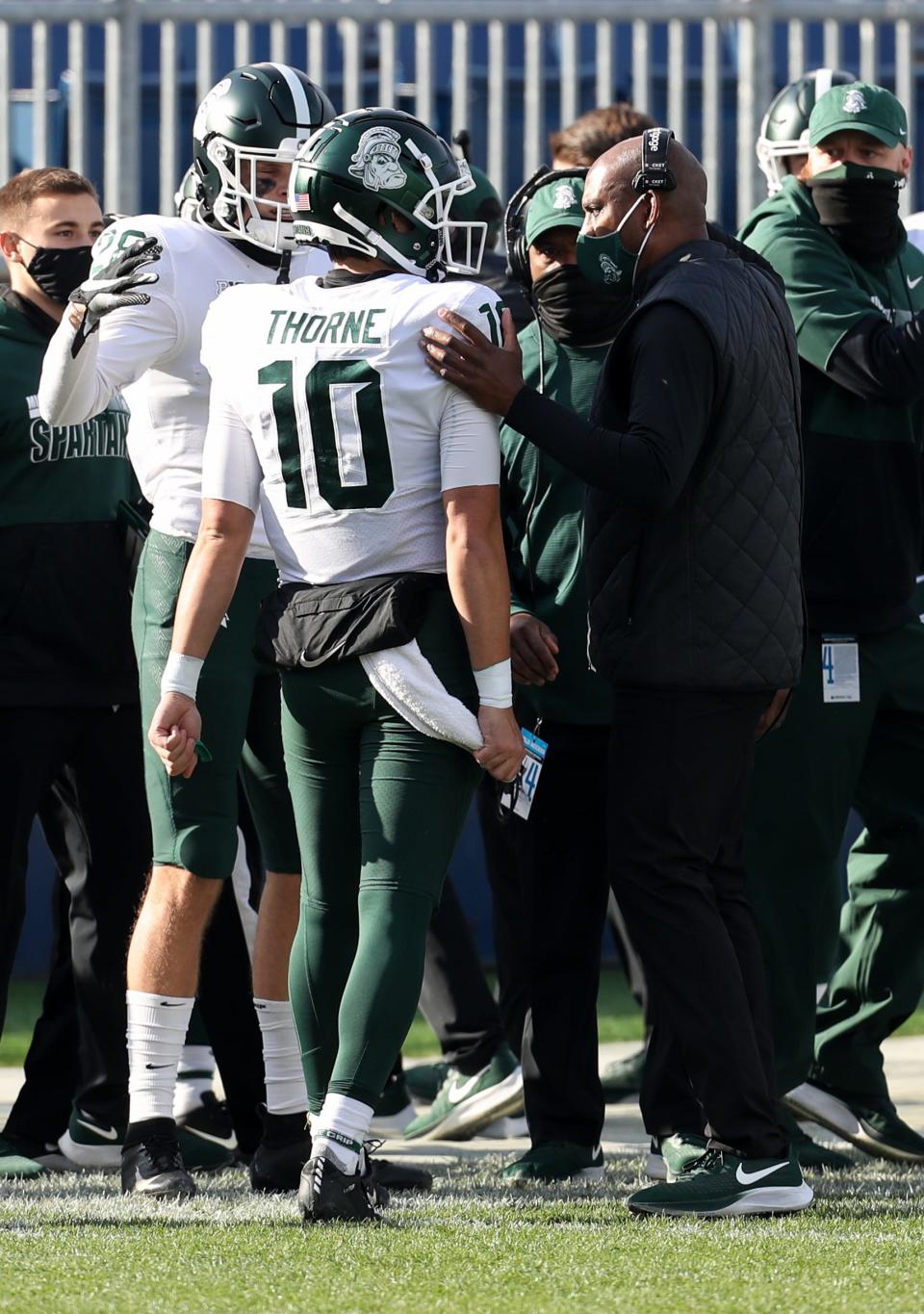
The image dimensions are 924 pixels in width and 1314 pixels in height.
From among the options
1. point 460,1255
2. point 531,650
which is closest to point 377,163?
point 531,650

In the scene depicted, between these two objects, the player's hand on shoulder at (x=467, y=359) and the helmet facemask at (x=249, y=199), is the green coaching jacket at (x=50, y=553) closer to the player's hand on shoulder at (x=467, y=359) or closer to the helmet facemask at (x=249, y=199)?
the helmet facemask at (x=249, y=199)

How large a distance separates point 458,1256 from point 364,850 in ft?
2.36

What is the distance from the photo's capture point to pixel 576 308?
14.9 feet

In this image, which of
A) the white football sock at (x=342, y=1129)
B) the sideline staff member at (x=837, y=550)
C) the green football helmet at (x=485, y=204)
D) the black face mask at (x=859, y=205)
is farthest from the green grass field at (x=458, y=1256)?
the green football helmet at (x=485, y=204)

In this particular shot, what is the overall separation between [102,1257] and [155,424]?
1.68 metres

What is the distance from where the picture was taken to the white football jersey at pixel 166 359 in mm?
4133

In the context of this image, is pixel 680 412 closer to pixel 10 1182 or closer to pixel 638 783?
pixel 638 783

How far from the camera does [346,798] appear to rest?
13.0 feet

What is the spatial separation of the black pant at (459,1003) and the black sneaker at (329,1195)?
170 centimetres

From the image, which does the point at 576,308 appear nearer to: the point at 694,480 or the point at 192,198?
the point at 694,480

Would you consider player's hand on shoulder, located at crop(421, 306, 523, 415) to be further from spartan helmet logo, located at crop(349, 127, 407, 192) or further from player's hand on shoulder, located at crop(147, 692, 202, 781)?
player's hand on shoulder, located at crop(147, 692, 202, 781)

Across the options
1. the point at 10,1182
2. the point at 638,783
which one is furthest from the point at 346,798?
the point at 10,1182

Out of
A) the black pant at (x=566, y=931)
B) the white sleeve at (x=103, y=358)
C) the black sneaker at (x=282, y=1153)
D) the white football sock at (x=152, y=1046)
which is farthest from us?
the black pant at (x=566, y=931)

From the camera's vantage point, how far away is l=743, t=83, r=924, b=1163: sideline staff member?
4668 millimetres
